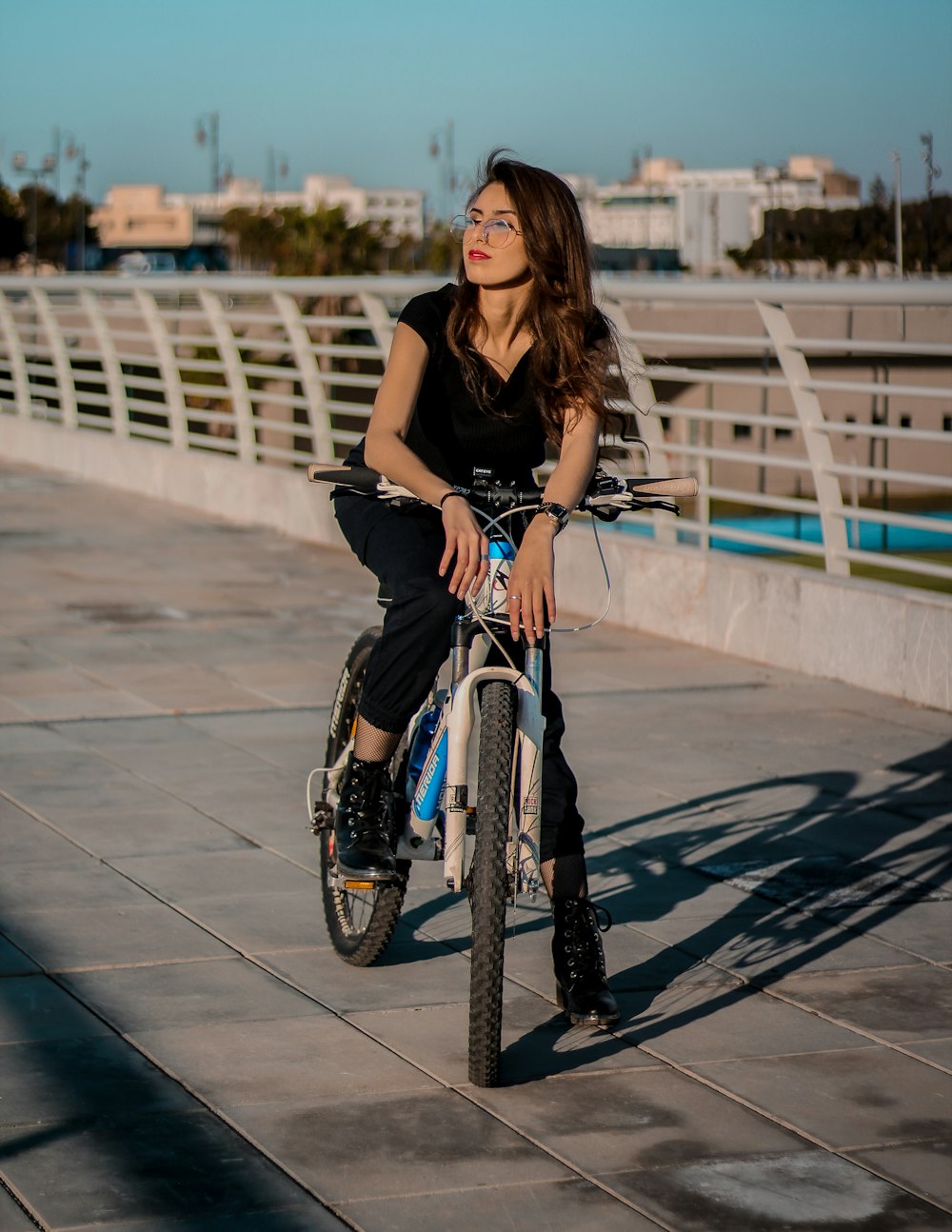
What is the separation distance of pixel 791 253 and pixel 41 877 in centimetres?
4786

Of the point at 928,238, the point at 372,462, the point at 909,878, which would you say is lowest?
the point at 909,878

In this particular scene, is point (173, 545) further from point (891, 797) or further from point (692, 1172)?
point (692, 1172)

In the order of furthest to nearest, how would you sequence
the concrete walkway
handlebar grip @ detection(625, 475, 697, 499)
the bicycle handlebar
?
handlebar grip @ detection(625, 475, 697, 499) → the bicycle handlebar → the concrete walkway

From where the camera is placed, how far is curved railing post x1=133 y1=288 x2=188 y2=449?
15445 millimetres

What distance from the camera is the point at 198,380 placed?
51.4 metres

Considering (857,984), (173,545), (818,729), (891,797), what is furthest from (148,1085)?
(173,545)

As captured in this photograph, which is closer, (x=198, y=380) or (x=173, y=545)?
(x=173, y=545)

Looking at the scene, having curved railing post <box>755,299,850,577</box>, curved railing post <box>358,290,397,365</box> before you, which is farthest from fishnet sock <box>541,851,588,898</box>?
curved railing post <box>358,290,397,365</box>

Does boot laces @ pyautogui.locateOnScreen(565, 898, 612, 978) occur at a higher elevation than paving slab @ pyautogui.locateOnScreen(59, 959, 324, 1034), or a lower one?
higher

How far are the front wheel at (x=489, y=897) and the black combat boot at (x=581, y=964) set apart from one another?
1.34 ft

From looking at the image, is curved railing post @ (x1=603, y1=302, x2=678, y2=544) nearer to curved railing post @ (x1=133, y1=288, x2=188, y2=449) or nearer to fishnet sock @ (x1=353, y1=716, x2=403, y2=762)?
fishnet sock @ (x1=353, y1=716, x2=403, y2=762)

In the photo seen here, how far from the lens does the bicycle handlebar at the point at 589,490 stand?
3.95 metres

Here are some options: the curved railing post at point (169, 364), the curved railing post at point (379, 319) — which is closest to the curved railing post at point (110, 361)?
the curved railing post at point (169, 364)

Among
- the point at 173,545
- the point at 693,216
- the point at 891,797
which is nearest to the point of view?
the point at 891,797
